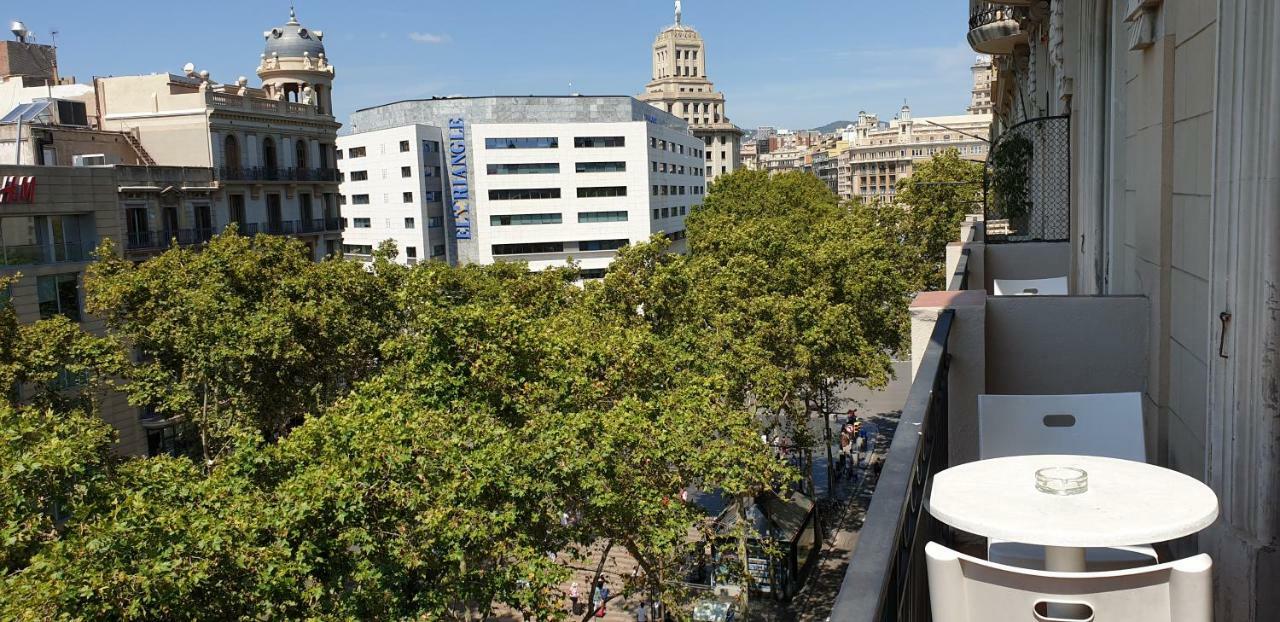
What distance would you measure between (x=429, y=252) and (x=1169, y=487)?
66.9 metres

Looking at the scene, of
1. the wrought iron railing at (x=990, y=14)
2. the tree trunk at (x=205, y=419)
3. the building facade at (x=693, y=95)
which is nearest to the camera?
the wrought iron railing at (x=990, y=14)

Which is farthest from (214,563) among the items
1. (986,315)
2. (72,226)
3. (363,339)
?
(72,226)

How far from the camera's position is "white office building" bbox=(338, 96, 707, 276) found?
67.6 m

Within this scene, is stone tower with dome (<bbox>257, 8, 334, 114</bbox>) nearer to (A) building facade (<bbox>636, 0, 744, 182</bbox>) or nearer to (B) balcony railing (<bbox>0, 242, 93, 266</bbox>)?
(B) balcony railing (<bbox>0, 242, 93, 266</bbox>)

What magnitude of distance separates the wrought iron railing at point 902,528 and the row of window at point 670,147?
69.9 meters

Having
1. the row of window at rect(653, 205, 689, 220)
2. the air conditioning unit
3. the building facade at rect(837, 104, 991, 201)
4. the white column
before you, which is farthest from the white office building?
the building facade at rect(837, 104, 991, 201)

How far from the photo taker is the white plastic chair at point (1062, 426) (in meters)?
4.81

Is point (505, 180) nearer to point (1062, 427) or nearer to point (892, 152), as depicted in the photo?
point (1062, 427)

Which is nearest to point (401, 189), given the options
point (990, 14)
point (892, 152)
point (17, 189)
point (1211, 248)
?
point (17, 189)

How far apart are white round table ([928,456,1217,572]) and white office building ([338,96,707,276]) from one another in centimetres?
6355

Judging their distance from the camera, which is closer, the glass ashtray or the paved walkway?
the glass ashtray

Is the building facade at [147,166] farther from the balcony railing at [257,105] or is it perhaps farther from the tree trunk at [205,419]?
the tree trunk at [205,419]

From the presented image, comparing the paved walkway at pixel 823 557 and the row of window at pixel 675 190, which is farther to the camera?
the row of window at pixel 675 190

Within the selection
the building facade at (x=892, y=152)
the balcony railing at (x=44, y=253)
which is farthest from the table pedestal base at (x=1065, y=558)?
the building facade at (x=892, y=152)
